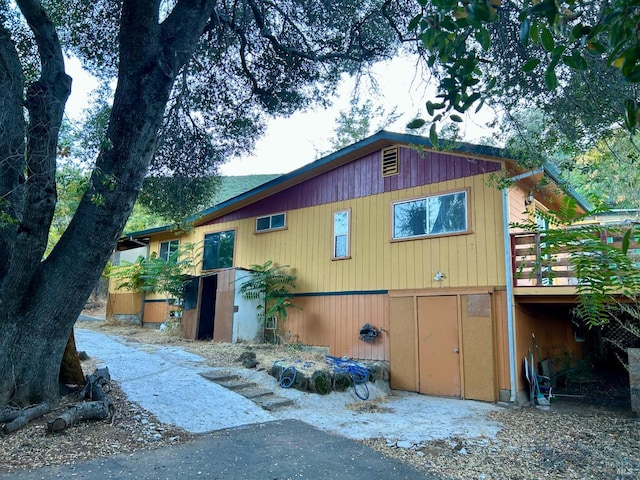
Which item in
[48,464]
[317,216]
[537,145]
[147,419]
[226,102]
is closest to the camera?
[48,464]

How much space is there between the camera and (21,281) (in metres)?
4.81

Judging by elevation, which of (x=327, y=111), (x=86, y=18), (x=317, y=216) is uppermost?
(x=86, y=18)

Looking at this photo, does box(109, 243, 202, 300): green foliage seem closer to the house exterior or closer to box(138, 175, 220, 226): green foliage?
the house exterior

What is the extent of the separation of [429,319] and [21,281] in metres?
6.63

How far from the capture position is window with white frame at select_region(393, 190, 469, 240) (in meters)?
8.55

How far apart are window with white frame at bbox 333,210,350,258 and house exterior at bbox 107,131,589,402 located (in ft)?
0.11

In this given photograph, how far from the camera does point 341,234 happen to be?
10.4m

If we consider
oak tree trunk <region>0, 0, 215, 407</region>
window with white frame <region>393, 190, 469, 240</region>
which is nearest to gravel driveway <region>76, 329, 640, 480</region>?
oak tree trunk <region>0, 0, 215, 407</region>

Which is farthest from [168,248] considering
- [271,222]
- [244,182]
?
[244,182]

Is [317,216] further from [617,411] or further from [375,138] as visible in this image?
[617,411]

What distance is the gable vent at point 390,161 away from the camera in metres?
9.70

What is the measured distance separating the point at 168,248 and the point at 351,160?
26.3 feet

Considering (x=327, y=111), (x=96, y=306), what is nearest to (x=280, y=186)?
(x=327, y=111)

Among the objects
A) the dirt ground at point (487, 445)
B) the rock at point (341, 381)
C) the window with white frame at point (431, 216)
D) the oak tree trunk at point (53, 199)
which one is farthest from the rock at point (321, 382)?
the oak tree trunk at point (53, 199)
